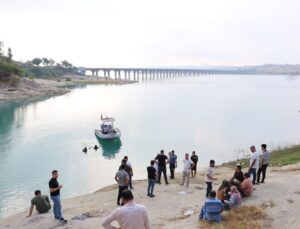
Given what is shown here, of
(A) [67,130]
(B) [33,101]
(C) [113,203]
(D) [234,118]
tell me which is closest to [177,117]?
(D) [234,118]

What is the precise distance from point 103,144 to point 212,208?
114ft

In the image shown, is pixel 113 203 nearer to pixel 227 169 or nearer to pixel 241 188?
pixel 241 188

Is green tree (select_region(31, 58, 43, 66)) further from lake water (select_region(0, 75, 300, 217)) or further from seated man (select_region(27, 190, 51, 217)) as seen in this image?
seated man (select_region(27, 190, 51, 217))

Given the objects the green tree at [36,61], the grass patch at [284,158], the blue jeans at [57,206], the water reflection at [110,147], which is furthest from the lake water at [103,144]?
the green tree at [36,61]

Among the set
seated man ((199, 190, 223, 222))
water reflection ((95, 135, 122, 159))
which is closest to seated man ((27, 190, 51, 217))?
seated man ((199, 190, 223, 222))

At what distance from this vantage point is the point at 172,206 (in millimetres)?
17094

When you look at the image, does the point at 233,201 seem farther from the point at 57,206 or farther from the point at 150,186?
the point at 57,206

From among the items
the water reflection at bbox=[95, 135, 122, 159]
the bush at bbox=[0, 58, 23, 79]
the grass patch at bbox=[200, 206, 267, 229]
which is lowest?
the water reflection at bbox=[95, 135, 122, 159]

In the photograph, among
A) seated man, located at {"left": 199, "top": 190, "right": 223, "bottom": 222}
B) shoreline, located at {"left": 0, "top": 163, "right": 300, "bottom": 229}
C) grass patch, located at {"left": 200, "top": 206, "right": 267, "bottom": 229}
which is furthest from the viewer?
shoreline, located at {"left": 0, "top": 163, "right": 300, "bottom": 229}

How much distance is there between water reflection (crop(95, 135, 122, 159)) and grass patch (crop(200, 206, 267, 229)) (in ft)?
91.2

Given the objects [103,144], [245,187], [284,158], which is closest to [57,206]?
[245,187]

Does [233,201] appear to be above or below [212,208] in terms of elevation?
below

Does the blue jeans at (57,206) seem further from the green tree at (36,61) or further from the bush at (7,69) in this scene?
the green tree at (36,61)

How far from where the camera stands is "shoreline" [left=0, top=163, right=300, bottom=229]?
44.2 feet
